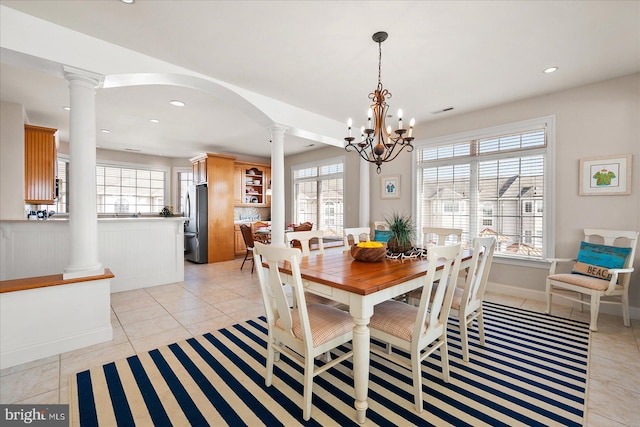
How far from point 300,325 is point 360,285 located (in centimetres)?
47

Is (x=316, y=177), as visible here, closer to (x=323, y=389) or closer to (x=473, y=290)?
(x=473, y=290)

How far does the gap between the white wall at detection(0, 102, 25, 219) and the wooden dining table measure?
4.35 meters

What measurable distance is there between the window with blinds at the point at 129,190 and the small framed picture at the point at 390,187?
234 inches

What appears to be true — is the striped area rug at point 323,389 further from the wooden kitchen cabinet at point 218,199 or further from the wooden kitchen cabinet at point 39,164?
the wooden kitchen cabinet at point 218,199

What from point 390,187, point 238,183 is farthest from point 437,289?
point 238,183

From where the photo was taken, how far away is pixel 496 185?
4066 mm

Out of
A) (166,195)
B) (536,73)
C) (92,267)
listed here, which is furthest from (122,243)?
(536,73)

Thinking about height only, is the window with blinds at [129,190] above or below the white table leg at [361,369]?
above

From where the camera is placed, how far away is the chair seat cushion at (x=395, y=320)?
69.4 inches

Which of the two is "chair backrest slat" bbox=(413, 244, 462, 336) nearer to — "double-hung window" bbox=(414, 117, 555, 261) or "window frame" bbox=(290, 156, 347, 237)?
"double-hung window" bbox=(414, 117, 555, 261)

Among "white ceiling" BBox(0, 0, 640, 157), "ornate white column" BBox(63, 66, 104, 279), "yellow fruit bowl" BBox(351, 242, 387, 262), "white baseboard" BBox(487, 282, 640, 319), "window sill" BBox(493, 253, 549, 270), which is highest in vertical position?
"white ceiling" BBox(0, 0, 640, 157)

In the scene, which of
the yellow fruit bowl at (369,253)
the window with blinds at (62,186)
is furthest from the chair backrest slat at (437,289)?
the window with blinds at (62,186)

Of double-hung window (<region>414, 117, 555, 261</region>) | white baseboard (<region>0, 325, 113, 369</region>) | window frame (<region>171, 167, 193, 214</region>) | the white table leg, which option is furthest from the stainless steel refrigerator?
the white table leg

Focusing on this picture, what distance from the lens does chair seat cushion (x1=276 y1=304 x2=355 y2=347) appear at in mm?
1703
